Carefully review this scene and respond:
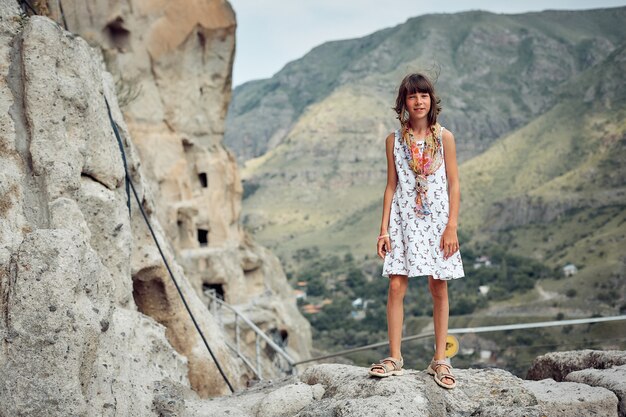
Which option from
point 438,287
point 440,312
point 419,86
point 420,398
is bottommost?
point 420,398

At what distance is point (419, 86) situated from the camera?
4285 millimetres

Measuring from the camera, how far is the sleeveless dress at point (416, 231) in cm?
423

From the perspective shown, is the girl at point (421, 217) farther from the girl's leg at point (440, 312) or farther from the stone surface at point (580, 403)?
the stone surface at point (580, 403)

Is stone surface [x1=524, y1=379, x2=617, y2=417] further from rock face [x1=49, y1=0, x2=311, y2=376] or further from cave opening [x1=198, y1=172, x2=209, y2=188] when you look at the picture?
cave opening [x1=198, y1=172, x2=209, y2=188]

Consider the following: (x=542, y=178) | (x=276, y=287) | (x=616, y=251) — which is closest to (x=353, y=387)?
(x=276, y=287)

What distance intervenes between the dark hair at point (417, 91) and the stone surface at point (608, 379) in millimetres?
2222

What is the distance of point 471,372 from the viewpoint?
14.9ft

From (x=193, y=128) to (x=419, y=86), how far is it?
22.1 meters

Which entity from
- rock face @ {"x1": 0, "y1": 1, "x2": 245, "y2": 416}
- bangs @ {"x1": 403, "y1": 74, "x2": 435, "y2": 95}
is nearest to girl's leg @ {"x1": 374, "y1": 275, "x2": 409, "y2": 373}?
bangs @ {"x1": 403, "y1": 74, "x2": 435, "y2": 95}

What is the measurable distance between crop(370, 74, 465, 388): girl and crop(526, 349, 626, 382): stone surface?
1.68m

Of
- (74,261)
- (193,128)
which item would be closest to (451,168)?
(74,261)

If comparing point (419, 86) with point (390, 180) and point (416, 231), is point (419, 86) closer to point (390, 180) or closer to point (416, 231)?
point (390, 180)

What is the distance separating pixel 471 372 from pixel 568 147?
6387 cm

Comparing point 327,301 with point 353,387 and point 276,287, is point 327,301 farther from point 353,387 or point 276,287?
point 353,387
